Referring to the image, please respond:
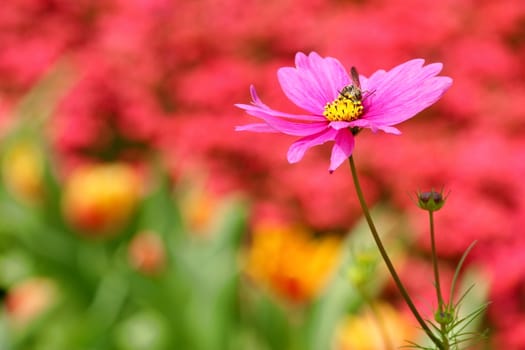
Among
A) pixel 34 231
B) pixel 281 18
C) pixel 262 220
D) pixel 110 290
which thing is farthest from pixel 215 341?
pixel 281 18

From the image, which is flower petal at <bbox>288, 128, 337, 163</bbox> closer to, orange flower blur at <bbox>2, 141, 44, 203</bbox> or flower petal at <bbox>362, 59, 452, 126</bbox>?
flower petal at <bbox>362, 59, 452, 126</bbox>

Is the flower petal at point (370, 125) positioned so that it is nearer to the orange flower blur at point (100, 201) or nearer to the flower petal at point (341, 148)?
the flower petal at point (341, 148)

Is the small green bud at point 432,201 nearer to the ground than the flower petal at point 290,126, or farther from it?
farther from it

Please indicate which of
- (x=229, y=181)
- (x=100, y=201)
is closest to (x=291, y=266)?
(x=100, y=201)

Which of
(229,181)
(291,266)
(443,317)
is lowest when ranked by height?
(443,317)

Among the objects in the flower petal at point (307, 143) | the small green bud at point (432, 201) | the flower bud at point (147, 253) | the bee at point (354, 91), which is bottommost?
the flower petal at point (307, 143)

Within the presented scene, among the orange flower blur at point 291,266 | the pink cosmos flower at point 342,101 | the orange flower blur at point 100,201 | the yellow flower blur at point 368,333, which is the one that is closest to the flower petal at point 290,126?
the pink cosmos flower at point 342,101

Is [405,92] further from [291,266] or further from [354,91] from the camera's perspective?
[291,266]
